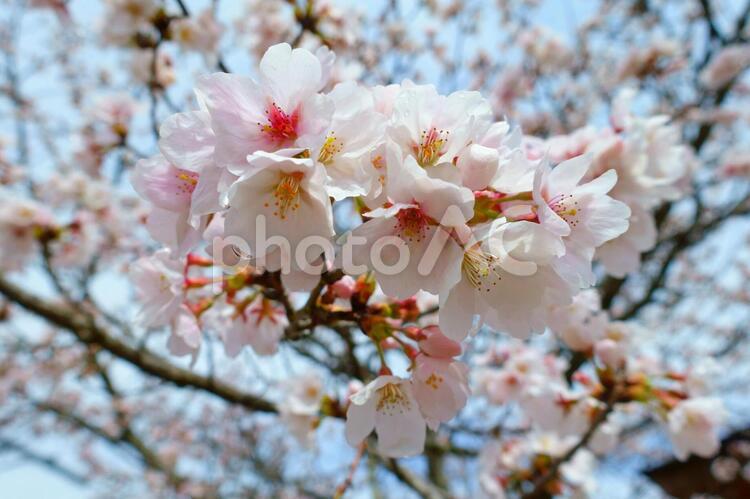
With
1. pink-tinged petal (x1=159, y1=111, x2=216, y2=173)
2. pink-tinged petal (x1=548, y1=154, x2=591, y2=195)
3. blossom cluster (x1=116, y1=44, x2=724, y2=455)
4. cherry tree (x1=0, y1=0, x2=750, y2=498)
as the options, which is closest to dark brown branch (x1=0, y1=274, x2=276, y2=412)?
cherry tree (x1=0, y1=0, x2=750, y2=498)

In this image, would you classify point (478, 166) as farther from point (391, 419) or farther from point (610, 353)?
point (610, 353)

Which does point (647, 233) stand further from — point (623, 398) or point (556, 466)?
point (556, 466)

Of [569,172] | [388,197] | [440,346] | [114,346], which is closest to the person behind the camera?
[388,197]

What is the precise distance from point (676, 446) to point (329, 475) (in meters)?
5.92

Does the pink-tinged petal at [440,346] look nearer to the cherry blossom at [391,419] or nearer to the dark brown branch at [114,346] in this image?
the cherry blossom at [391,419]

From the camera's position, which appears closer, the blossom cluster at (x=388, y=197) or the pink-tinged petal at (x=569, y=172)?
the blossom cluster at (x=388, y=197)

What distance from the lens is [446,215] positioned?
828 millimetres

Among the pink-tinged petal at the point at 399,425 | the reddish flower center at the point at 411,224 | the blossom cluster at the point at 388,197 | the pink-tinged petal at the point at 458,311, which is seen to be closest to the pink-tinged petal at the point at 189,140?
the blossom cluster at the point at 388,197

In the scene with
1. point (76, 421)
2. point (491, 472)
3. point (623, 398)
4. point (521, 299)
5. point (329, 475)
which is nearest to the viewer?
point (521, 299)

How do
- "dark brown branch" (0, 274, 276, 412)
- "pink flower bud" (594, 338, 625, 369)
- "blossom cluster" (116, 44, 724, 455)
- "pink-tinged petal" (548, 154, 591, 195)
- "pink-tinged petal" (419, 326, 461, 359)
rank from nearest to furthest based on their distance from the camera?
1. "blossom cluster" (116, 44, 724, 455)
2. "pink-tinged petal" (548, 154, 591, 195)
3. "pink-tinged petal" (419, 326, 461, 359)
4. "pink flower bud" (594, 338, 625, 369)
5. "dark brown branch" (0, 274, 276, 412)

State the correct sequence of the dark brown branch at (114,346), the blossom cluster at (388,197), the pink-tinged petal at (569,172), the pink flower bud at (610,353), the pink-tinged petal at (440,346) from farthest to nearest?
the dark brown branch at (114,346) → the pink flower bud at (610,353) → the pink-tinged petal at (440,346) → the pink-tinged petal at (569,172) → the blossom cluster at (388,197)

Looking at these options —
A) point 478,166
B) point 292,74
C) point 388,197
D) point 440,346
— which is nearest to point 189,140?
point 292,74

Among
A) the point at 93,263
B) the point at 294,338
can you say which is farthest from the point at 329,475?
the point at 294,338

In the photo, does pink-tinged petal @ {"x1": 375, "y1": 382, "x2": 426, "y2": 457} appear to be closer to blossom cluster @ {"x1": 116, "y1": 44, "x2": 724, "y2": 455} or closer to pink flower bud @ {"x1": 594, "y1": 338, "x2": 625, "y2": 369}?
blossom cluster @ {"x1": 116, "y1": 44, "x2": 724, "y2": 455}
